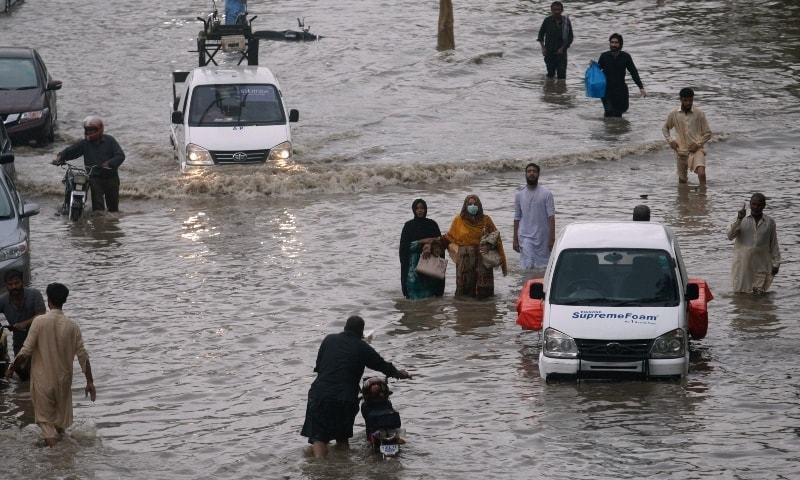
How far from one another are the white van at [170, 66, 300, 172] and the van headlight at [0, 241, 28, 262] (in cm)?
749

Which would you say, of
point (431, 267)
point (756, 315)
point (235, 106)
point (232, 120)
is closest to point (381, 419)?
point (431, 267)

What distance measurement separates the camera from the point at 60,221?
71.9ft

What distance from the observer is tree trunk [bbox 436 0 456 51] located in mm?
36281

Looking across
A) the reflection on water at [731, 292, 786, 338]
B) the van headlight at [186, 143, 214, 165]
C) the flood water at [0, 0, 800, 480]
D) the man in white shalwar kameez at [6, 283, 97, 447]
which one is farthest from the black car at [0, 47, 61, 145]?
the man in white shalwar kameez at [6, 283, 97, 447]

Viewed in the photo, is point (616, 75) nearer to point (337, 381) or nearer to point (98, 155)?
point (98, 155)

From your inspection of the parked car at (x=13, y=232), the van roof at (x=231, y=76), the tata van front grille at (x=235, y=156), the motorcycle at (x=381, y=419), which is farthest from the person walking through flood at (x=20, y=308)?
the van roof at (x=231, y=76)

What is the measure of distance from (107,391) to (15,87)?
48.1ft

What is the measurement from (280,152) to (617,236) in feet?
33.1

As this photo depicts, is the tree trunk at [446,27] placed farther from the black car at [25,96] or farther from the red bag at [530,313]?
the red bag at [530,313]

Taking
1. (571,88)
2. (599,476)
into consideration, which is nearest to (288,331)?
(599,476)

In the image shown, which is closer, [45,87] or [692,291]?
[692,291]

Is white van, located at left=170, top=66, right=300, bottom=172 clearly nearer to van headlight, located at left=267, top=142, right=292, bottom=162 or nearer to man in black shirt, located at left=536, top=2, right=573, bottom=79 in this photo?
van headlight, located at left=267, top=142, right=292, bottom=162

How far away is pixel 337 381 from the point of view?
38.4 ft

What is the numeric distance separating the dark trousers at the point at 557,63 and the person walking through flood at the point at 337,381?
2144 centimetres
